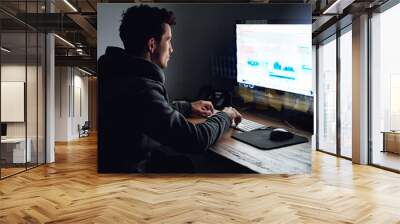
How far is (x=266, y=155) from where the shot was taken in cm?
636

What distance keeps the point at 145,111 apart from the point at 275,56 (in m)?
2.32

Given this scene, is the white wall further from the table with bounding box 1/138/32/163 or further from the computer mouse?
the computer mouse

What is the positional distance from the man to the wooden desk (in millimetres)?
208

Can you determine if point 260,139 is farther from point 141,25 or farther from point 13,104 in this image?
point 13,104

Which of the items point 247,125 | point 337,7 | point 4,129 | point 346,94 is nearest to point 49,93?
point 4,129

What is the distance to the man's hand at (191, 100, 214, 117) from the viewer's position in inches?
248

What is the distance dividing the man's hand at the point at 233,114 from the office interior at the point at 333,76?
0.91 ft

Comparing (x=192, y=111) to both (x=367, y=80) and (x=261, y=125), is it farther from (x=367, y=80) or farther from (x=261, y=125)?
(x=367, y=80)

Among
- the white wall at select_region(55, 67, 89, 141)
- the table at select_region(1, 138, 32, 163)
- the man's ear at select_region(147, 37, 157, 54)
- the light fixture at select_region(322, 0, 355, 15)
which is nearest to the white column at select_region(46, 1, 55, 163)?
the table at select_region(1, 138, 32, 163)

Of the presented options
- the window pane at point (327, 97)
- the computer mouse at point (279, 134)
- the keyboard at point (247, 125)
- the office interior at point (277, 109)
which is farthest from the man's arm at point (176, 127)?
the window pane at point (327, 97)

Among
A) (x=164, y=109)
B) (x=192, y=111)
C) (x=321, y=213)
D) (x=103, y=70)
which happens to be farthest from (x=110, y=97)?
(x=321, y=213)

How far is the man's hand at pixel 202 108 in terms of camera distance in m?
6.29

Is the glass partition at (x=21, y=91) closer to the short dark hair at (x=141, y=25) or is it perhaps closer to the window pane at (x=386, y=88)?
the short dark hair at (x=141, y=25)

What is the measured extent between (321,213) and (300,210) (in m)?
0.23
